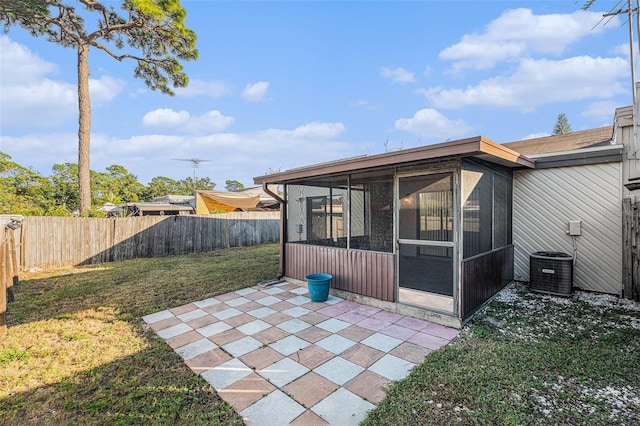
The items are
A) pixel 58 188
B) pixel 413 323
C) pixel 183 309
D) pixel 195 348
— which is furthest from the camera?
pixel 58 188

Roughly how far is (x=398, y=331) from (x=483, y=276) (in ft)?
5.30

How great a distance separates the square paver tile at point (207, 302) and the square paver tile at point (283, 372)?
7.03 ft

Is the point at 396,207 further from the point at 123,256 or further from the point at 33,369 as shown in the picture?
the point at 123,256

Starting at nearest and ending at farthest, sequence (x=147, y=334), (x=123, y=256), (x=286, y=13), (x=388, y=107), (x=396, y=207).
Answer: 1. (x=147, y=334)
2. (x=396, y=207)
3. (x=286, y=13)
4. (x=123, y=256)
5. (x=388, y=107)

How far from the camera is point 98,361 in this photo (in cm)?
269

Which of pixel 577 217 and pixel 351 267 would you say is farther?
pixel 577 217

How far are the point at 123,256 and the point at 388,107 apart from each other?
12.2m

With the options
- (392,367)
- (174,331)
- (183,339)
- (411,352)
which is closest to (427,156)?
(411,352)

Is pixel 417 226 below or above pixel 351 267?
above

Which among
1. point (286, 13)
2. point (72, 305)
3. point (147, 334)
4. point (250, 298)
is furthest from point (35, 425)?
point (286, 13)

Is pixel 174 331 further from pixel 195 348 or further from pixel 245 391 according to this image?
pixel 245 391

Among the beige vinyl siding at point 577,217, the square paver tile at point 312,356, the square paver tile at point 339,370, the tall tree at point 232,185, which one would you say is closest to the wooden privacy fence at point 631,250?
the beige vinyl siding at point 577,217

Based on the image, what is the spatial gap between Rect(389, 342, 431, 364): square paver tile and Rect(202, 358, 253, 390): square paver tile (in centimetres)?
144

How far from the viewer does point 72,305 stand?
429 centimetres
